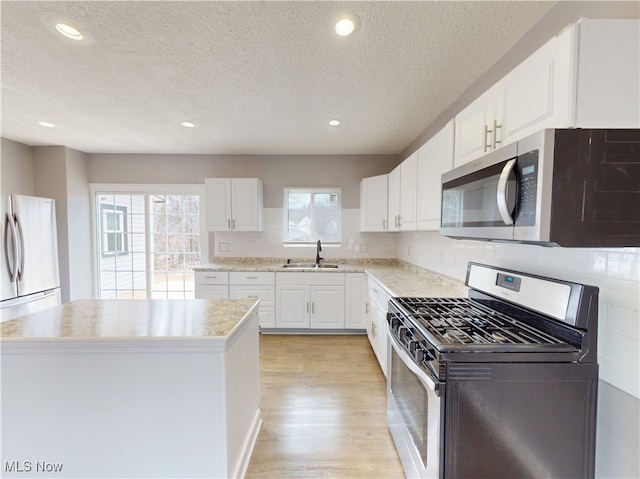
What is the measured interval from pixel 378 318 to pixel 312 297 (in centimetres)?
103

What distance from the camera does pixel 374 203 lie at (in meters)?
3.57

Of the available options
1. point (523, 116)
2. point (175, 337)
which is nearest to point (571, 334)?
point (523, 116)

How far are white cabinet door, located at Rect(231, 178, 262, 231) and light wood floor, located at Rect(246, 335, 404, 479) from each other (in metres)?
1.67

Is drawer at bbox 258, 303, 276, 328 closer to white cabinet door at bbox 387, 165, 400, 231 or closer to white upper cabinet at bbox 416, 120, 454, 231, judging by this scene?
white cabinet door at bbox 387, 165, 400, 231

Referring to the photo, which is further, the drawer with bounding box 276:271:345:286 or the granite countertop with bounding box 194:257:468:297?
the drawer with bounding box 276:271:345:286

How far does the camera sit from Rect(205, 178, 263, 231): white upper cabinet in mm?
3703

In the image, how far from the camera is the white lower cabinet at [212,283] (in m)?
3.42

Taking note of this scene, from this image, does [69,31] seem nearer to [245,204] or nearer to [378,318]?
[245,204]

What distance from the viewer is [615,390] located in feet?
3.37

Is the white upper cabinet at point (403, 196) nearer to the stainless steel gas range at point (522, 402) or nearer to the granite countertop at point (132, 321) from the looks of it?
the stainless steel gas range at point (522, 402)

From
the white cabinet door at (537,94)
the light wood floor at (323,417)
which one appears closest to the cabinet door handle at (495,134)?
the white cabinet door at (537,94)

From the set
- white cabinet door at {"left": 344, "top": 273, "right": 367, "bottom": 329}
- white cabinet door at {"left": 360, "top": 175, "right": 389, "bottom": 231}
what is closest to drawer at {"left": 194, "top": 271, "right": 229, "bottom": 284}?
white cabinet door at {"left": 344, "top": 273, "right": 367, "bottom": 329}

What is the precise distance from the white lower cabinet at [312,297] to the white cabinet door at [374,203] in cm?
82

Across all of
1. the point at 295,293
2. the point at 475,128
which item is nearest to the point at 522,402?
the point at 475,128
